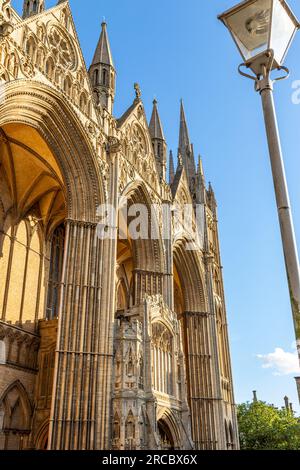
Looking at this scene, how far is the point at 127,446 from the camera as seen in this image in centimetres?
1633

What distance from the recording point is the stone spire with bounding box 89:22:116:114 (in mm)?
23484

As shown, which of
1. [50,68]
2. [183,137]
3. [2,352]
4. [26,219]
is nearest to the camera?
[50,68]

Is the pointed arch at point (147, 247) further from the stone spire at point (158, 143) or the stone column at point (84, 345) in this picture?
the stone column at point (84, 345)

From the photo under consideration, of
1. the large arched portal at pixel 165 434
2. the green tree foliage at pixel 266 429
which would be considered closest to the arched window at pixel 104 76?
the large arched portal at pixel 165 434

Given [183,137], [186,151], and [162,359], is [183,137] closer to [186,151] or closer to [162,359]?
[186,151]

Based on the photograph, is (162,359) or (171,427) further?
(162,359)

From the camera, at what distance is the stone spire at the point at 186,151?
37.6 meters

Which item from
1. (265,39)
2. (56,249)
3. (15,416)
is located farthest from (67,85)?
(265,39)

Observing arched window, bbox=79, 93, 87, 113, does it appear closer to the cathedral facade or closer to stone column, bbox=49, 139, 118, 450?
the cathedral facade

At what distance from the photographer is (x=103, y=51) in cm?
2464

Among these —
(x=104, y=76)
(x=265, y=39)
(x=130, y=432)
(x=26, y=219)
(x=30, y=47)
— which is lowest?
(x=130, y=432)

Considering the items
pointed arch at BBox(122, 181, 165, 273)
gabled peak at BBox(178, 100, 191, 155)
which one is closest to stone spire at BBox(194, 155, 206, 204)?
gabled peak at BBox(178, 100, 191, 155)

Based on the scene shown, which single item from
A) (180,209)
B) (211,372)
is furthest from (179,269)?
(211,372)

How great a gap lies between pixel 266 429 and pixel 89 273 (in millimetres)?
29193
